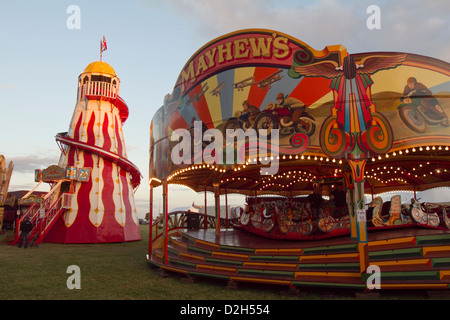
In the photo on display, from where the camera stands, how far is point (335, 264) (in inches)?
289

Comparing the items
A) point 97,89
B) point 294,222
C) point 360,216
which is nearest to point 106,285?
point 294,222

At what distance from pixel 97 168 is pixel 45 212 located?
4391 millimetres

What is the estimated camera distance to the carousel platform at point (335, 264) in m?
6.38

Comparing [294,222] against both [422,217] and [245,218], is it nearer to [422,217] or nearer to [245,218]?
[245,218]

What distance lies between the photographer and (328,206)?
10898mm

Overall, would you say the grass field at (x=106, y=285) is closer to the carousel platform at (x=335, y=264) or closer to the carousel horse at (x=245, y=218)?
the carousel platform at (x=335, y=264)

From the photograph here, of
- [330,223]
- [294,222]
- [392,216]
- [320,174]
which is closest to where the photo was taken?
[392,216]

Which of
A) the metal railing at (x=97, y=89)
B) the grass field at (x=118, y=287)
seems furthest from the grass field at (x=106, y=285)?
the metal railing at (x=97, y=89)

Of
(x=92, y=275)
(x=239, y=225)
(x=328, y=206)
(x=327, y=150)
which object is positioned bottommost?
(x=92, y=275)

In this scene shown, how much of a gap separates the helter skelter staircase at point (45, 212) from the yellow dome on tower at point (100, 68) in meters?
8.91

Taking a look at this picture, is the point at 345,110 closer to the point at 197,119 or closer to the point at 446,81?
the point at 446,81

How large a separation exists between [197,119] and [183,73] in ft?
7.25
